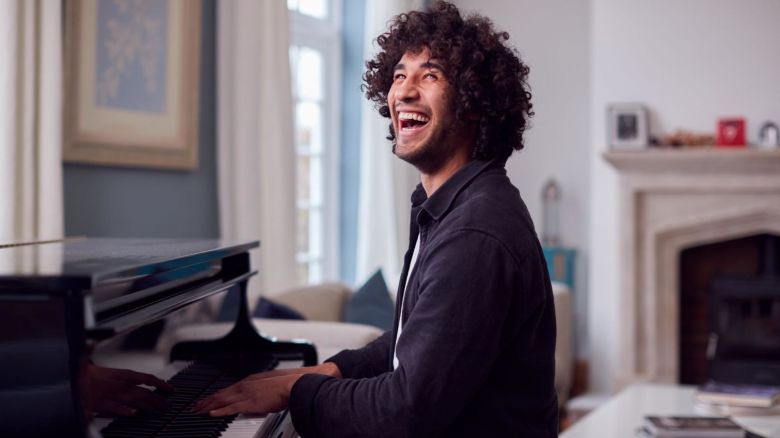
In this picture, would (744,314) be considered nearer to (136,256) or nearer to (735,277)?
(735,277)

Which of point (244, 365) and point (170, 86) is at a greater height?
point (170, 86)

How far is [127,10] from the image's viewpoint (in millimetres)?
3703

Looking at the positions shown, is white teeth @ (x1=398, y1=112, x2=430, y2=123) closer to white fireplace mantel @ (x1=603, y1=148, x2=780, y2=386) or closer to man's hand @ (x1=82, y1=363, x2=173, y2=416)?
man's hand @ (x1=82, y1=363, x2=173, y2=416)

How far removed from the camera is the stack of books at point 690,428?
10.3ft

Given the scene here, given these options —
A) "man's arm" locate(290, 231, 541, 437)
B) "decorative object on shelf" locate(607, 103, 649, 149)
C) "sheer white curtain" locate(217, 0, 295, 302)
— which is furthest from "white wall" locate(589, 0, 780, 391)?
"man's arm" locate(290, 231, 541, 437)

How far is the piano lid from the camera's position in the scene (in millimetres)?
1120

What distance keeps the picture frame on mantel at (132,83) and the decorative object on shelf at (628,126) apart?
2868mm

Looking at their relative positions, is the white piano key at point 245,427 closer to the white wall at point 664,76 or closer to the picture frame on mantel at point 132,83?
the picture frame on mantel at point 132,83

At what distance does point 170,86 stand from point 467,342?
110 inches

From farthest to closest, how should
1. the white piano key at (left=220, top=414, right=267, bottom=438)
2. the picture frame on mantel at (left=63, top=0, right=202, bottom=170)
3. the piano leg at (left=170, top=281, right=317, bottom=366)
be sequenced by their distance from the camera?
the picture frame on mantel at (left=63, top=0, right=202, bottom=170), the piano leg at (left=170, top=281, right=317, bottom=366), the white piano key at (left=220, top=414, right=267, bottom=438)

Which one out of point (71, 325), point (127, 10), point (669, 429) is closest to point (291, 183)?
point (127, 10)

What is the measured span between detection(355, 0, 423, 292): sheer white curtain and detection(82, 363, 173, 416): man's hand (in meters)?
4.13

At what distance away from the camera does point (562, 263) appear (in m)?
6.40

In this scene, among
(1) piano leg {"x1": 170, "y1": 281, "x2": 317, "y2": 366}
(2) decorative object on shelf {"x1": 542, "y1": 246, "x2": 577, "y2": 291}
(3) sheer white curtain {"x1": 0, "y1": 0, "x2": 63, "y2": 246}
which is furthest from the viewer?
(2) decorative object on shelf {"x1": 542, "y1": 246, "x2": 577, "y2": 291}
